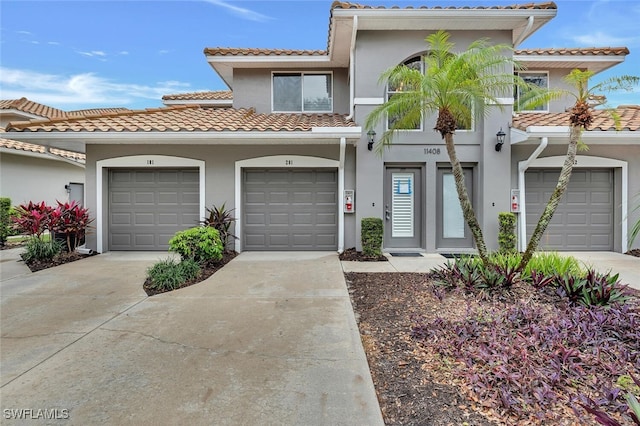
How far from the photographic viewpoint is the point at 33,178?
44.3 feet

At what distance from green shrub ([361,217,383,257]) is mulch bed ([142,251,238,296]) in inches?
134

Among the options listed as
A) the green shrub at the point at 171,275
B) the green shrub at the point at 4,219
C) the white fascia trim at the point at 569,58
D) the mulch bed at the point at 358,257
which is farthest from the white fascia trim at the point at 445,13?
the green shrub at the point at 4,219

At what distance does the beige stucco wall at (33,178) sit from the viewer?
12.5 metres

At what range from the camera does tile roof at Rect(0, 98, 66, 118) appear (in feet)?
48.6

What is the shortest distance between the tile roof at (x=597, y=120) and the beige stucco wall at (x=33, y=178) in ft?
56.2

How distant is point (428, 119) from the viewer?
9055mm

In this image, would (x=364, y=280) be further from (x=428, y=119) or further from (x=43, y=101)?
(x=43, y=101)

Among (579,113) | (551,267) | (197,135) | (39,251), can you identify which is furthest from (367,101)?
(39,251)

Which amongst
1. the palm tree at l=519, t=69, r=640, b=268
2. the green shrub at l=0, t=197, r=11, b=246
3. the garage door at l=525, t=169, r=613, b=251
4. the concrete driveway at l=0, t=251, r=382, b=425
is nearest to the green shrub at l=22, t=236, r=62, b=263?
the concrete driveway at l=0, t=251, r=382, b=425

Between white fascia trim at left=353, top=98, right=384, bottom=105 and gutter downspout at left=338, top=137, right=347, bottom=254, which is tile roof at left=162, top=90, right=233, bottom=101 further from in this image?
gutter downspout at left=338, top=137, right=347, bottom=254

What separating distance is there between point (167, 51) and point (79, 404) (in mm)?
17181

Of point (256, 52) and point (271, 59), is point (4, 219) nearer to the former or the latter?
point (256, 52)

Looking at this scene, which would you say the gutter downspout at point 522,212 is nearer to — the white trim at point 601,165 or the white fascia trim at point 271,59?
the white trim at point 601,165

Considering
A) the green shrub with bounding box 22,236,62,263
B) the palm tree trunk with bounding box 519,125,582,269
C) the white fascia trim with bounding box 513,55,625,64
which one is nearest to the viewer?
the palm tree trunk with bounding box 519,125,582,269
